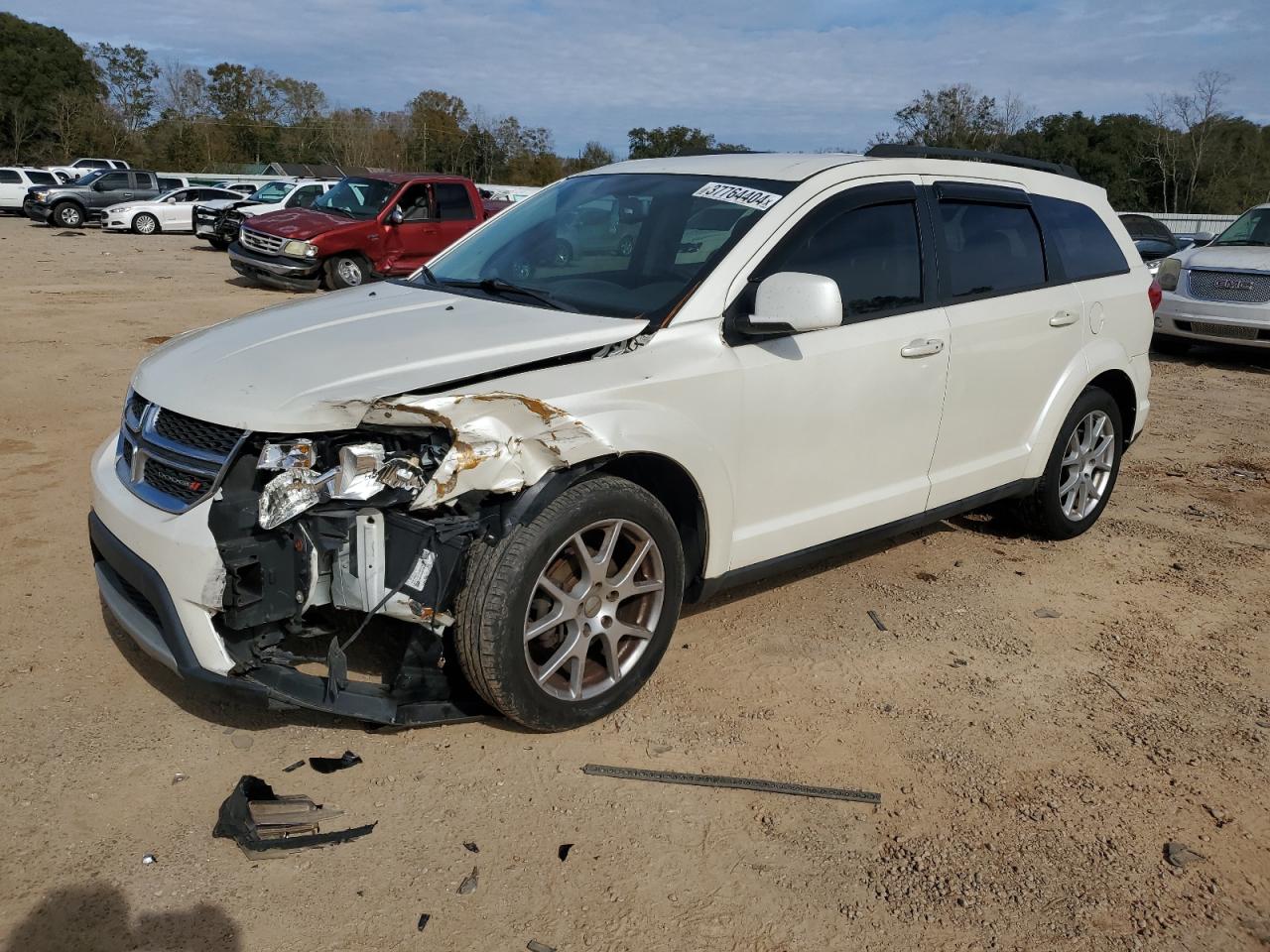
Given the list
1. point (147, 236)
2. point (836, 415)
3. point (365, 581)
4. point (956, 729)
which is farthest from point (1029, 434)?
point (147, 236)

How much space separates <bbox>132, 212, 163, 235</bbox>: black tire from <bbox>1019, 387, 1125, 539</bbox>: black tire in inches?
1083

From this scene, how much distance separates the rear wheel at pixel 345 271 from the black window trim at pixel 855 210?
1197 cm

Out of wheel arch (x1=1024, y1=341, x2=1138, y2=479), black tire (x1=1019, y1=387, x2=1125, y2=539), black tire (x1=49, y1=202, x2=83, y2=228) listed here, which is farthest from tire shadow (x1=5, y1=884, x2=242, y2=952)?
black tire (x1=49, y1=202, x2=83, y2=228)

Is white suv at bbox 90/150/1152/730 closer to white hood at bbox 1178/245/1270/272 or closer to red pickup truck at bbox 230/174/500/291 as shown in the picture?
white hood at bbox 1178/245/1270/272

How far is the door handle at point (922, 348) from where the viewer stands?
14.0 ft

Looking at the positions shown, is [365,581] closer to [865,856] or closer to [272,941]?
[272,941]

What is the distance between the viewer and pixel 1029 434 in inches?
199

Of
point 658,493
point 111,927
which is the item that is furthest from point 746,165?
point 111,927

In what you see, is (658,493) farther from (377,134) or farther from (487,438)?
(377,134)

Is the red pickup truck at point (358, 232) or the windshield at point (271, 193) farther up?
the windshield at point (271, 193)

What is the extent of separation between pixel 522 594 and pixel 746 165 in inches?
87.9

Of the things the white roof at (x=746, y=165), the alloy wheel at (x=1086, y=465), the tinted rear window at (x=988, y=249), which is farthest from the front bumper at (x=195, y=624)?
the alloy wheel at (x=1086, y=465)

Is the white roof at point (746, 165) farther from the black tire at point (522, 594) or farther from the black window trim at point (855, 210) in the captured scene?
the black tire at point (522, 594)

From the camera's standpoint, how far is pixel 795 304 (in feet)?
11.7
